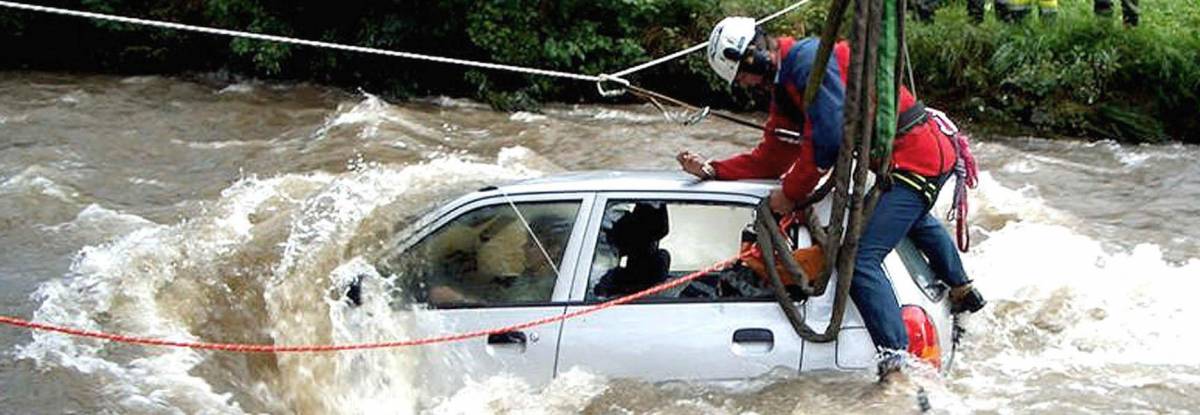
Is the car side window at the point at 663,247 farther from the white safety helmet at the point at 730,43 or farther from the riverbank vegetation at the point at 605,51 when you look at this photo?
the riverbank vegetation at the point at 605,51

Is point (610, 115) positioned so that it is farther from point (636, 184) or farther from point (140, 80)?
point (636, 184)

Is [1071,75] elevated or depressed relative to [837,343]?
depressed

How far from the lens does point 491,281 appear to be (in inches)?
259

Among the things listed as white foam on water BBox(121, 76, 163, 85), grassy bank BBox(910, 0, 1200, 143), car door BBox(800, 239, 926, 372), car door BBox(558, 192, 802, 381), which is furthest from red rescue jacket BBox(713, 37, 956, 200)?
white foam on water BBox(121, 76, 163, 85)

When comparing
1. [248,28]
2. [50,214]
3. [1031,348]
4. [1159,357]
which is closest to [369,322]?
[1031,348]

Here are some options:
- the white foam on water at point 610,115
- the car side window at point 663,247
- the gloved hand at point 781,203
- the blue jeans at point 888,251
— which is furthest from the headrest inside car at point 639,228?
the white foam on water at point 610,115

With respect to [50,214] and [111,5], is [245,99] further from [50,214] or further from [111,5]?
Answer: [50,214]

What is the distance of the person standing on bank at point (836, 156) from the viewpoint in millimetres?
6121

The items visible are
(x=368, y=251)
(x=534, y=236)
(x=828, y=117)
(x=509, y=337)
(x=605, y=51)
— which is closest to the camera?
(x=828, y=117)

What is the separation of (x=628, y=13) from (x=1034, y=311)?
8682 mm

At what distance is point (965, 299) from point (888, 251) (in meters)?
0.51

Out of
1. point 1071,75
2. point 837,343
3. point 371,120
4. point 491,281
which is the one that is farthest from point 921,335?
point 371,120

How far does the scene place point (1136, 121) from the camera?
1387 centimetres

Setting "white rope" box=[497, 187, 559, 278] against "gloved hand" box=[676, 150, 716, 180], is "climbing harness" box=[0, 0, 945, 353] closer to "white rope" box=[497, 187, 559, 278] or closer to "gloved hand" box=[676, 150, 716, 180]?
→ "white rope" box=[497, 187, 559, 278]
